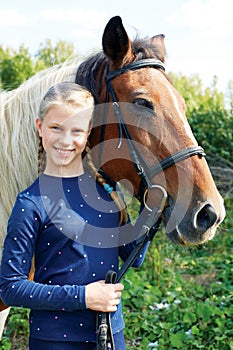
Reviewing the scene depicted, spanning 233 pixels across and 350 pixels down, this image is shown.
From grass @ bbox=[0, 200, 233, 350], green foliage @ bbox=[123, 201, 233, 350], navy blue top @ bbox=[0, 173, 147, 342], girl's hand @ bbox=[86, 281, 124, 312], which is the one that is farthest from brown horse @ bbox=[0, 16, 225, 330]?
grass @ bbox=[0, 200, 233, 350]

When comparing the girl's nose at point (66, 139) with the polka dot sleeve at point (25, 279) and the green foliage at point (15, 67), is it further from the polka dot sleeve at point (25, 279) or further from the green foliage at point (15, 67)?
the green foliage at point (15, 67)

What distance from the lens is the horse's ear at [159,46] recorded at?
7.50 feet

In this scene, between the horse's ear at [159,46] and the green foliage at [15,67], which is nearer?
the horse's ear at [159,46]

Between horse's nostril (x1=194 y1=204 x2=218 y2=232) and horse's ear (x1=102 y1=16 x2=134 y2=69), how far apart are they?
2.31 ft

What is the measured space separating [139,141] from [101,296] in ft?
2.17

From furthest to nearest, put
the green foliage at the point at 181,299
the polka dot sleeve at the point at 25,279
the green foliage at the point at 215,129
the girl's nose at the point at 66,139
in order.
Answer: the green foliage at the point at 215,129
the green foliage at the point at 181,299
the girl's nose at the point at 66,139
the polka dot sleeve at the point at 25,279

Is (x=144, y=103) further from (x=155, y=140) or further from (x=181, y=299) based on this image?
(x=181, y=299)

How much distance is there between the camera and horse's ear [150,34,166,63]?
2.29 meters

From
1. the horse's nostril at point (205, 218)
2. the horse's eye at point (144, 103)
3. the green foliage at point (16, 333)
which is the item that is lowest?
the green foliage at point (16, 333)

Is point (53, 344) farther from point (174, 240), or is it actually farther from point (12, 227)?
point (174, 240)

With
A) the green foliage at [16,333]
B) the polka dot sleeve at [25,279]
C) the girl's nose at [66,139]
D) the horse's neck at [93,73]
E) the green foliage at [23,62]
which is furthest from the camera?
the green foliage at [23,62]

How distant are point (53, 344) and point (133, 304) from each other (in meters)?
3.13

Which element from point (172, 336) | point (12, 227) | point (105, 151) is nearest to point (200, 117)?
point (172, 336)

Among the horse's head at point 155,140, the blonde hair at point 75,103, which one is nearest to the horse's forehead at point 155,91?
the horse's head at point 155,140
